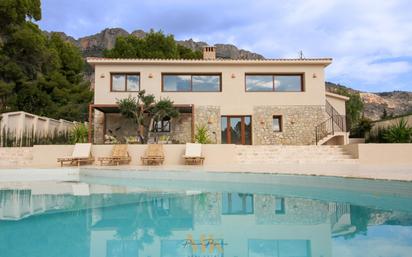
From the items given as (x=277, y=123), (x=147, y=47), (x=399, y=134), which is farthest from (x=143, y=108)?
(x=147, y=47)

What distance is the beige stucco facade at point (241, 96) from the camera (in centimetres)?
1856

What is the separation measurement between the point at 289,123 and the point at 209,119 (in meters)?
4.69

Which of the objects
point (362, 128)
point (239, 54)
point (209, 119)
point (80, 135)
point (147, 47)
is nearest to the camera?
point (80, 135)

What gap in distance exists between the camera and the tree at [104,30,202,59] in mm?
27984

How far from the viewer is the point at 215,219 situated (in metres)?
5.74

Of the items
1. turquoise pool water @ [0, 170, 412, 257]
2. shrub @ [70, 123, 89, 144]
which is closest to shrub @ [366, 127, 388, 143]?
turquoise pool water @ [0, 170, 412, 257]

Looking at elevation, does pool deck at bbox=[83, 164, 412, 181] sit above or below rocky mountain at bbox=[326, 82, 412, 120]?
below

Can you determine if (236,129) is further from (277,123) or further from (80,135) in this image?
(80,135)

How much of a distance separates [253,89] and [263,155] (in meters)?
5.36

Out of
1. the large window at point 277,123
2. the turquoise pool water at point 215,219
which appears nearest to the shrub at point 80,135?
the turquoise pool water at point 215,219

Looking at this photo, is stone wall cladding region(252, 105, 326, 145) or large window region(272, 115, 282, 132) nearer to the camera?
stone wall cladding region(252, 105, 326, 145)

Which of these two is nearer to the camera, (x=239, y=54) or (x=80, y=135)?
(x=80, y=135)

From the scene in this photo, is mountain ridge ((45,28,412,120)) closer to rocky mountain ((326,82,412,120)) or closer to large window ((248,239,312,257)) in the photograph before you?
rocky mountain ((326,82,412,120))

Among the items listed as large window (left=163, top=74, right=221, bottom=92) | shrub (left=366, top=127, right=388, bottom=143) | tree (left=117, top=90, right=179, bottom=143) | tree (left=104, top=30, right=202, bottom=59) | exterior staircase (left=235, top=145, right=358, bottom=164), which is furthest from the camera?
tree (left=104, top=30, right=202, bottom=59)
